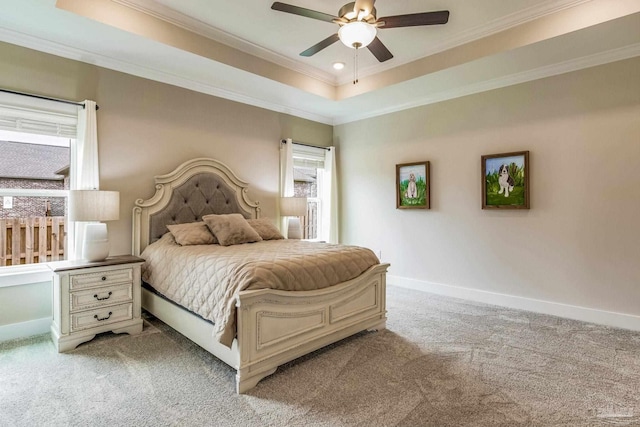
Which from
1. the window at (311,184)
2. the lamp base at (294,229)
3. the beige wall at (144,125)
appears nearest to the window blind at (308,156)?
the window at (311,184)

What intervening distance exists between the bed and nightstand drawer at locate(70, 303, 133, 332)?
257mm

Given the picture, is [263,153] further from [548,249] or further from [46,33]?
[548,249]

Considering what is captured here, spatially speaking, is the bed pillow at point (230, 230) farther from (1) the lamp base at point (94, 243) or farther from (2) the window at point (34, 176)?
(2) the window at point (34, 176)

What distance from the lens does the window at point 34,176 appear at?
2.90 meters

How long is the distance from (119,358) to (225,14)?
298 cm

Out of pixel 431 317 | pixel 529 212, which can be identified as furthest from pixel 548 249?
pixel 431 317

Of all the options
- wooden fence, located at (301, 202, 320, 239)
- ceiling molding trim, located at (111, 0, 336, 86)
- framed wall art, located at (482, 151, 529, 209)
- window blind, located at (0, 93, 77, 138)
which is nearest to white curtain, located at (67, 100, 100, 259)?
window blind, located at (0, 93, 77, 138)

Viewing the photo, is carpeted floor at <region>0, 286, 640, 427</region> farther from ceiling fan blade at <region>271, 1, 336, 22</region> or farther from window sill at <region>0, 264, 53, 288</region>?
ceiling fan blade at <region>271, 1, 336, 22</region>

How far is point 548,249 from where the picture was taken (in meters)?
3.54

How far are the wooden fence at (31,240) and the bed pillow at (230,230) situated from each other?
1340mm

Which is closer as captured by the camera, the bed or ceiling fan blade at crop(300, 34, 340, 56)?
the bed

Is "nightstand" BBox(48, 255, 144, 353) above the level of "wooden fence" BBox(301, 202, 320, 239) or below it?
below

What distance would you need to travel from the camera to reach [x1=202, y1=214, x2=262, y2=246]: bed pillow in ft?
11.1

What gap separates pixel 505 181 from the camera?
3789 millimetres
